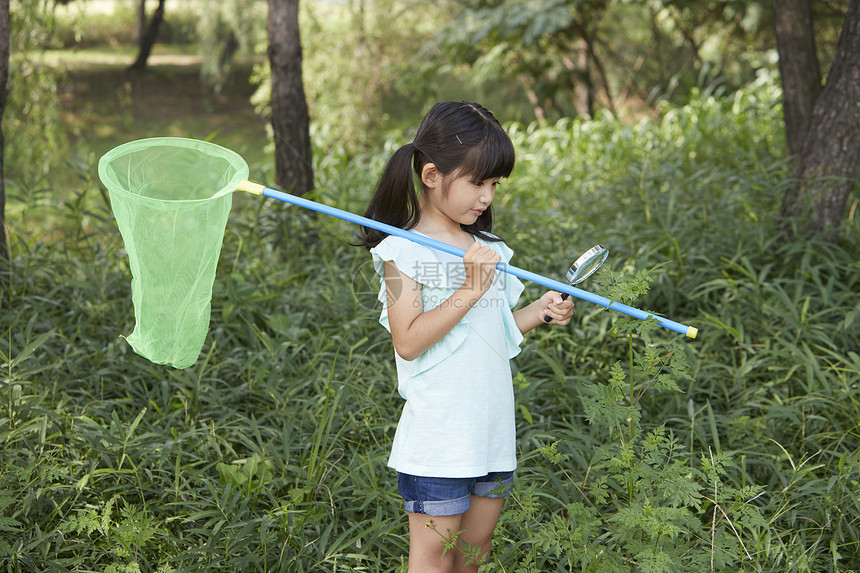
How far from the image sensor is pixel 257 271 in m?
3.44

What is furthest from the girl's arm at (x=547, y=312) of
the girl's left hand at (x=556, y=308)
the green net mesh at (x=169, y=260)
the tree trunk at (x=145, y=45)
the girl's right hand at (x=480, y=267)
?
the tree trunk at (x=145, y=45)

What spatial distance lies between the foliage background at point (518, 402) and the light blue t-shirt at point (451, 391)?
0.17 meters

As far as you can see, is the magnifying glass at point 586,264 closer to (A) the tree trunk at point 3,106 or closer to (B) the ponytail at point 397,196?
(B) the ponytail at point 397,196

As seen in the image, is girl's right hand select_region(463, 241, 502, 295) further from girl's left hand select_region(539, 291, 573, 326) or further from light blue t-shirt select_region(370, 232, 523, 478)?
girl's left hand select_region(539, 291, 573, 326)

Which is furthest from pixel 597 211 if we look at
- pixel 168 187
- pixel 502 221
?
pixel 168 187

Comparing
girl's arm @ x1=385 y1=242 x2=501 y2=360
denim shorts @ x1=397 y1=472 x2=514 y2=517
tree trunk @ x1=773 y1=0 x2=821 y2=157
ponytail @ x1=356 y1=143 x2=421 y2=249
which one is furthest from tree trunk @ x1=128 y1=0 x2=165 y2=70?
denim shorts @ x1=397 y1=472 x2=514 y2=517

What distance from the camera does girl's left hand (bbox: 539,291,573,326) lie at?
1.69m

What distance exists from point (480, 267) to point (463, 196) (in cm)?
18

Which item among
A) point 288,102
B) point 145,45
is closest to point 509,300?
point 288,102

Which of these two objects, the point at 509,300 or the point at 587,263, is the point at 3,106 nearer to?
the point at 509,300

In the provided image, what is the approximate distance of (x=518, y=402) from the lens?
2.54 metres

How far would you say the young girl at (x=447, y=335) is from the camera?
5.04 ft

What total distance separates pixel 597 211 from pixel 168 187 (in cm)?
260

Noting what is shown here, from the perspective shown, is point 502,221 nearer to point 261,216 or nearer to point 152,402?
point 261,216
